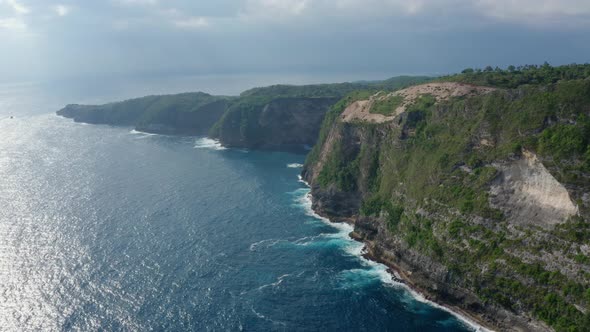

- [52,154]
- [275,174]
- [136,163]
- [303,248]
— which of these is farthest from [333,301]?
[52,154]

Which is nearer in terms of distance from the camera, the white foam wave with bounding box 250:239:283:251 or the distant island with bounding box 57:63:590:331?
the distant island with bounding box 57:63:590:331

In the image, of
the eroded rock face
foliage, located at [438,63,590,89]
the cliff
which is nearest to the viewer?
the cliff

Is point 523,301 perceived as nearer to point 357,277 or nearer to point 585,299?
point 585,299

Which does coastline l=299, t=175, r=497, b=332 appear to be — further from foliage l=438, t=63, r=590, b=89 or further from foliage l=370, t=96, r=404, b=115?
foliage l=438, t=63, r=590, b=89

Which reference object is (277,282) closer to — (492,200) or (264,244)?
(264,244)

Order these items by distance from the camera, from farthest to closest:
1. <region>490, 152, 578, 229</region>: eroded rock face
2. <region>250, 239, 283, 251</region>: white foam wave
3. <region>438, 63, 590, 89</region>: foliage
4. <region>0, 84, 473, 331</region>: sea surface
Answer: <region>438, 63, 590, 89</region>: foliage → <region>250, 239, 283, 251</region>: white foam wave → <region>0, 84, 473, 331</region>: sea surface → <region>490, 152, 578, 229</region>: eroded rock face

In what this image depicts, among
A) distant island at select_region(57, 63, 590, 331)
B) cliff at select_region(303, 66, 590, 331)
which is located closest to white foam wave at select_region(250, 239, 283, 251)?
distant island at select_region(57, 63, 590, 331)
